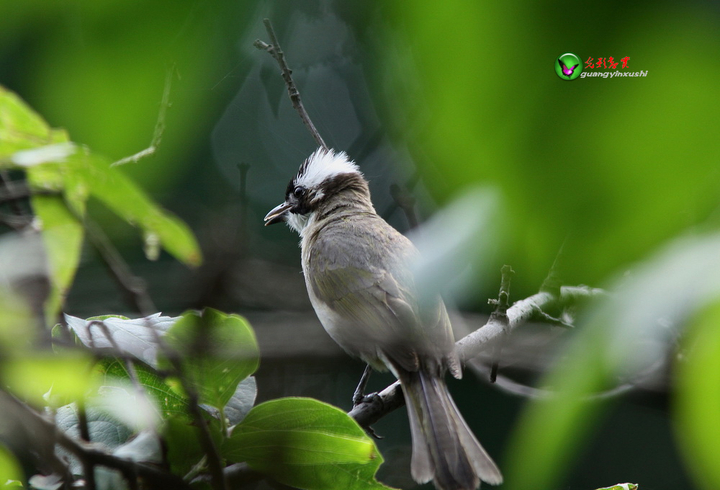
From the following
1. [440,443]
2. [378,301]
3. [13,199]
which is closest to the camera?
[13,199]

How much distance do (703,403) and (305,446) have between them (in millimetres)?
906

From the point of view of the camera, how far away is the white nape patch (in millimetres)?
4039

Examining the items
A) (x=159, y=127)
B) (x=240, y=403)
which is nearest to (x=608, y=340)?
(x=159, y=127)

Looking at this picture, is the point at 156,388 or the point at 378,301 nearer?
the point at 156,388

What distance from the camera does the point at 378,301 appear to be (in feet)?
8.98

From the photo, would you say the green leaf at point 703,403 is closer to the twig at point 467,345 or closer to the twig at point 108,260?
the twig at point 108,260

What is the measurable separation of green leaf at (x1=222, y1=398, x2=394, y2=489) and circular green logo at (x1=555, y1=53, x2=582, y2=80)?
95cm

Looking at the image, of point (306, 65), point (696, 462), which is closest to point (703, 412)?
point (696, 462)

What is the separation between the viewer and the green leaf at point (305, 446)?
1188mm

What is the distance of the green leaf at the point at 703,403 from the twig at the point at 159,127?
39cm

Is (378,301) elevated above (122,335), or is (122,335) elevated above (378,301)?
(122,335)

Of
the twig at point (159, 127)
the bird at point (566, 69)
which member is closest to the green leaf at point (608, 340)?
the bird at point (566, 69)

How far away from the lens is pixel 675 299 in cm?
40

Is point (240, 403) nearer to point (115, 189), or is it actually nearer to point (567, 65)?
point (115, 189)
